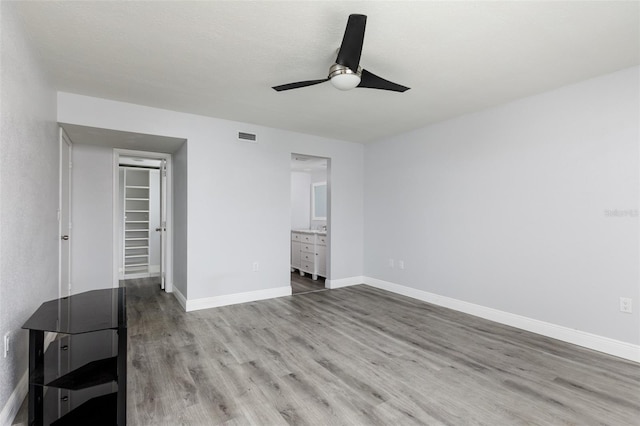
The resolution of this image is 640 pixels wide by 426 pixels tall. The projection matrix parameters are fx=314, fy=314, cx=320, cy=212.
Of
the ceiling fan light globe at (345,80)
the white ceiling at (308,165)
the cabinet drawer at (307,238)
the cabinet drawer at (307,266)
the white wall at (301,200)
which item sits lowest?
the cabinet drawer at (307,266)

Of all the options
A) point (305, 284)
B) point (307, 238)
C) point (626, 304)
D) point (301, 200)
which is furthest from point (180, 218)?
point (626, 304)

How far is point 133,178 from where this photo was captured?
253 inches

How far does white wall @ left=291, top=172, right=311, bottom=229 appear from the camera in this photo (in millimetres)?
7633

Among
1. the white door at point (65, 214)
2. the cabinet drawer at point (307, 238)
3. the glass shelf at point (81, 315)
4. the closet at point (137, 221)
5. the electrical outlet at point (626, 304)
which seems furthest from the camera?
the closet at point (137, 221)

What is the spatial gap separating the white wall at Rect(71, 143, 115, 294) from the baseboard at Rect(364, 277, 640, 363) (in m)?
4.33

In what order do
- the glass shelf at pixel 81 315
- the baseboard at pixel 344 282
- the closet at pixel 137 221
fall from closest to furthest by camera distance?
the glass shelf at pixel 81 315, the baseboard at pixel 344 282, the closet at pixel 137 221

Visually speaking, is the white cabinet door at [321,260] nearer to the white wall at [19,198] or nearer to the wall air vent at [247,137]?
the wall air vent at [247,137]

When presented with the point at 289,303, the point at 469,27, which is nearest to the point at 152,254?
the point at 289,303

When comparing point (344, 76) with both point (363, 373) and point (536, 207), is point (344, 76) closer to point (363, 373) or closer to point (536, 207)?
point (363, 373)

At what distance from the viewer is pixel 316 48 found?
7.63 feet

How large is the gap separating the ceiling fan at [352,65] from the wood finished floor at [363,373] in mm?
2150

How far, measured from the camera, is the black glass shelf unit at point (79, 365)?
1.66 meters

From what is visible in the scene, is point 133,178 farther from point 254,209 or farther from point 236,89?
point 236,89

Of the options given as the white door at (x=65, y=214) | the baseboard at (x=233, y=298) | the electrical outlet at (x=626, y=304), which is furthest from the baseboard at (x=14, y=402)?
the electrical outlet at (x=626, y=304)
